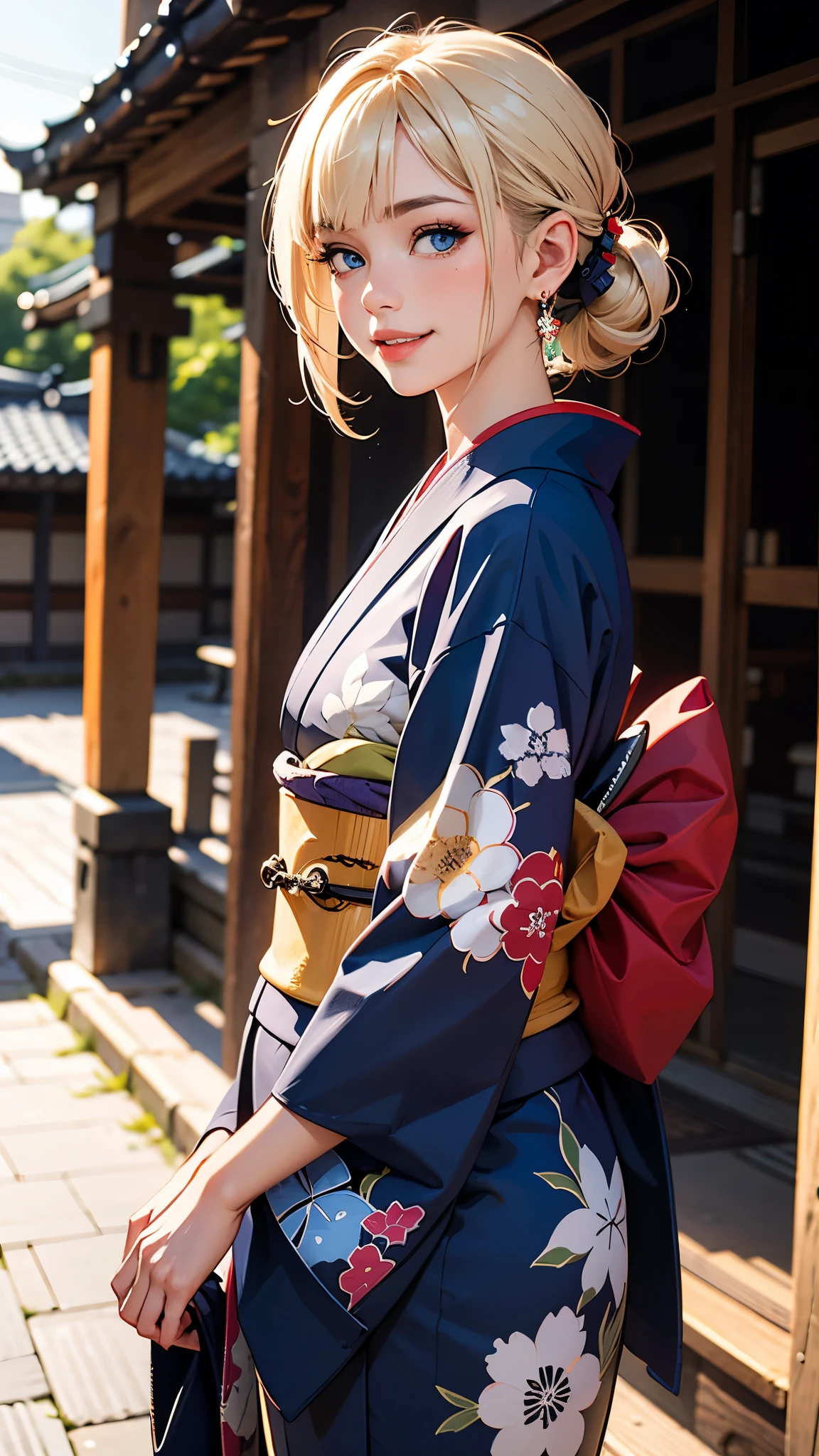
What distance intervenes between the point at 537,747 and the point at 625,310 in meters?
0.60

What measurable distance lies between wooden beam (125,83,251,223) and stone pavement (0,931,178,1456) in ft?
11.1

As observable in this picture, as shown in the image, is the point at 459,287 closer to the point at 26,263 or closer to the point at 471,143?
the point at 471,143

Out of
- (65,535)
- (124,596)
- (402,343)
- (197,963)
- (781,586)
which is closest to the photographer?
(402,343)

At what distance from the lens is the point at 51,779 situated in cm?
1138

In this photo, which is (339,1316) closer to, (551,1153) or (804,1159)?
(551,1153)

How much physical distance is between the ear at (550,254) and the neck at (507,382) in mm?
34

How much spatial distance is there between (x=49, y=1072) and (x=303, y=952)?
12.9 feet

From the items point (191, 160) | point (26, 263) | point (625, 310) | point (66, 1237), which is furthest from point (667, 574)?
point (26, 263)

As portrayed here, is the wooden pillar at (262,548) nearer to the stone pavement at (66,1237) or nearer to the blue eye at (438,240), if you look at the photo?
the stone pavement at (66,1237)

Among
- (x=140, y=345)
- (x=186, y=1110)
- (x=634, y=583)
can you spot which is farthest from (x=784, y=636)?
(x=186, y=1110)

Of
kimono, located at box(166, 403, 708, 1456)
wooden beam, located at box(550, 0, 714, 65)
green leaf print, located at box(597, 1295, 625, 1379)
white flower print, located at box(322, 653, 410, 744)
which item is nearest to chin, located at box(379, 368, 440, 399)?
kimono, located at box(166, 403, 708, 1456)

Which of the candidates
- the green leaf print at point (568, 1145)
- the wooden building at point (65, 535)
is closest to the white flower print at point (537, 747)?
the green leaf print at point (568, 1145)

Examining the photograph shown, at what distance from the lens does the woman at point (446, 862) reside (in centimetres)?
126

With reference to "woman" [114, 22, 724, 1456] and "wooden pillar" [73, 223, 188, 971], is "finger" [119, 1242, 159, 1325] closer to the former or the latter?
"woman" [114, 22, 724, 1456]
